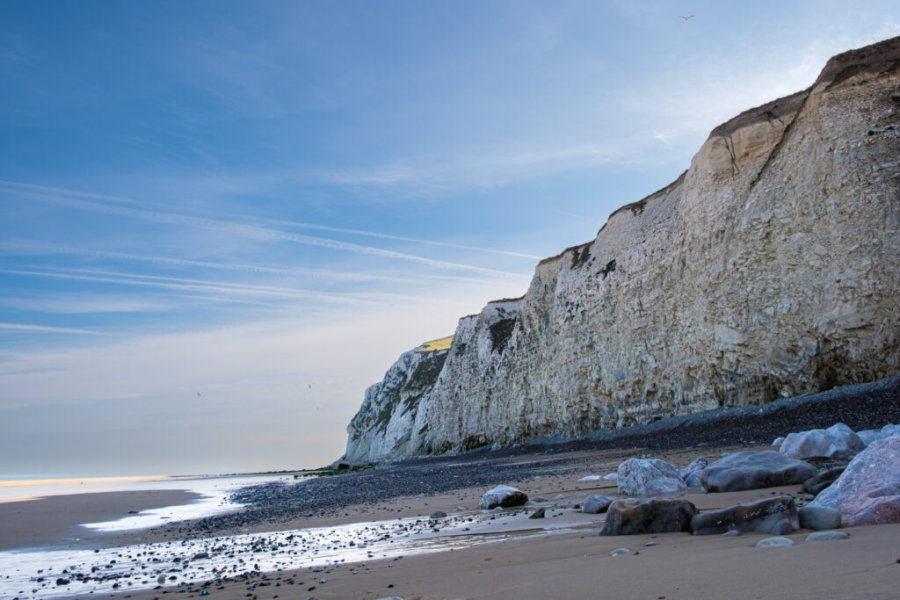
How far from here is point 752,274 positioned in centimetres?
2380

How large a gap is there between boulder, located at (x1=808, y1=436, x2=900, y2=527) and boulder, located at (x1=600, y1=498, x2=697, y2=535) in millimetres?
965

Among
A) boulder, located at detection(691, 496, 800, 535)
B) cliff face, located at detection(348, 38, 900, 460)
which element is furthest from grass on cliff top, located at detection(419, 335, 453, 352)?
boulder, located at detection(691, 496, 800, 535)

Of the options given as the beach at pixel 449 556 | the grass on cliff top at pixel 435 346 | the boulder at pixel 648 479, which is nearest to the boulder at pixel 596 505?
the beach at pixel 449 556

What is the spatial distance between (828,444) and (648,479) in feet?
10.0

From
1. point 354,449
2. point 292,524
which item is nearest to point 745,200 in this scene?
point 292,524

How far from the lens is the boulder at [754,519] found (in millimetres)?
4281

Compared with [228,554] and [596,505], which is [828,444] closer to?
[596,505]

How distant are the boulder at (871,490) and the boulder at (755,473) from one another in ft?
6.22

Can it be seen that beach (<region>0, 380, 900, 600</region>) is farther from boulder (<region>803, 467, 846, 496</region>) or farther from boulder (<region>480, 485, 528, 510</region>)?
boulder (<region>480, 485, 528, 510</region>)

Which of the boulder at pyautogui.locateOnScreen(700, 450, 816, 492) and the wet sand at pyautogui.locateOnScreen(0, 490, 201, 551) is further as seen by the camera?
the wet sand at pyautogui.locateOnScreen(0, 490, 201, 551)

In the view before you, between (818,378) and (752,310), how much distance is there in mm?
3645

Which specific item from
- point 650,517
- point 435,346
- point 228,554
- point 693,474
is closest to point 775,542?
point 650,517

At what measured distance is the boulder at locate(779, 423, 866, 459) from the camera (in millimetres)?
8984

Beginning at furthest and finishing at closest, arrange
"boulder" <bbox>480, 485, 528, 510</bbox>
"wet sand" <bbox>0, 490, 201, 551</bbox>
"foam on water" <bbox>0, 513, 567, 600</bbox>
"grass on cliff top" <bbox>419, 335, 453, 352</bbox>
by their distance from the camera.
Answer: "grass on cliff top" <bbox>419, 335, 453, 352</bbox>
"wet sand" <bbox>0, 490, 201, 551</bbox>
"boulder" <bbox>480, 485, 528, 510</bbox>
"foam on water" <bbox>0, 513, 567, 600</bbox>
